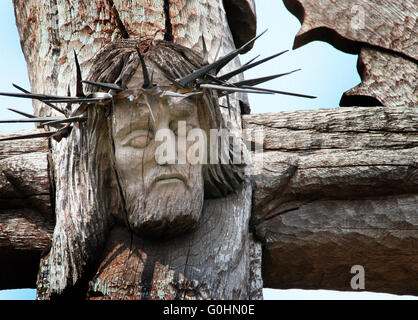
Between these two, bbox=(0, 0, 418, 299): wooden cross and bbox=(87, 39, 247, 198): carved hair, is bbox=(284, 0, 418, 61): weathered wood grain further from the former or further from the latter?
bbox=(87, 39, 247, 198): carved hair

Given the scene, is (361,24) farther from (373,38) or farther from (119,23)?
(119,23)

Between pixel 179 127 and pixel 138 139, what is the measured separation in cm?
15

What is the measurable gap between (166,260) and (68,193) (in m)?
0.43

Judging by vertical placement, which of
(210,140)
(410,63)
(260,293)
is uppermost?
(410,63)

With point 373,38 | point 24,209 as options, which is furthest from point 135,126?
point 373,38

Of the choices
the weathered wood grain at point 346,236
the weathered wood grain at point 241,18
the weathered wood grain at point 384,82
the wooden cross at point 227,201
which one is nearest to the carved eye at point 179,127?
the wooden cross at point 227,201

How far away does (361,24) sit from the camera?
9.92ft

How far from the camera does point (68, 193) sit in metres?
2.20

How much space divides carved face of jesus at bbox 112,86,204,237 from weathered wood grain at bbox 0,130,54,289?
414 mm

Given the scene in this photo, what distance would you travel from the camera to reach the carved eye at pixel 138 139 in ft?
7.03

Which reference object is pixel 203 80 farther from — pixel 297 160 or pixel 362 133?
pixel 362 133

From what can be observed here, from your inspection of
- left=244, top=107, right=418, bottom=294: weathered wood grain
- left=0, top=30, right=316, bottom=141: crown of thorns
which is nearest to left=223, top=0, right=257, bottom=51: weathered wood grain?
left=244, top=107, right=418, bottom=294: weathered wood grain

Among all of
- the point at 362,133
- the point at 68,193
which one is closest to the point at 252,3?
the point at 362,133

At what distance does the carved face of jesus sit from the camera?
6.89 feet
